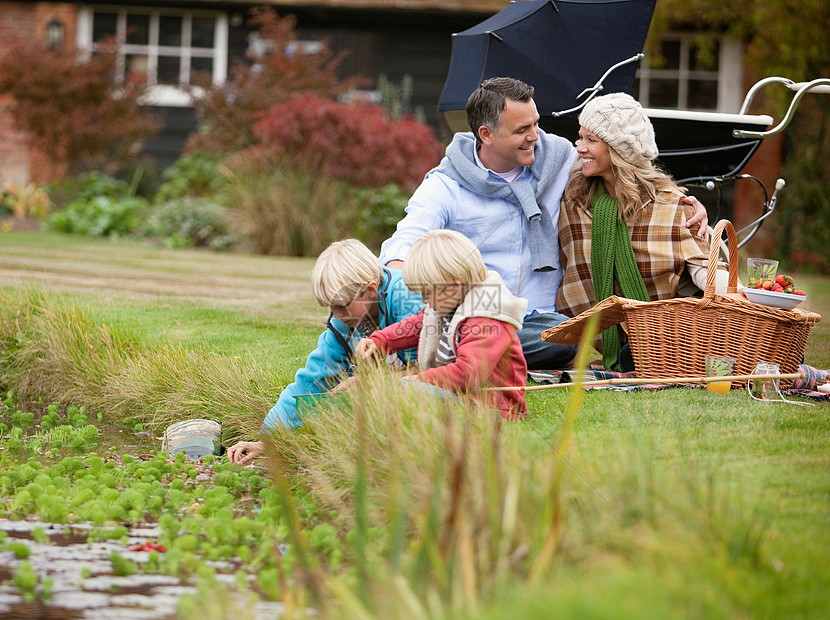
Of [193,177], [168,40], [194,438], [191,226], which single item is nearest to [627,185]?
[194,438]

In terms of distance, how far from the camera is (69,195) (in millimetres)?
12453

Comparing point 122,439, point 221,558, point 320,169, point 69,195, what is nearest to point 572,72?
point 122,439

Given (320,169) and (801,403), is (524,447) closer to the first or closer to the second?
(801,403)

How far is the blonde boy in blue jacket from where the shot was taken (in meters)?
3.54

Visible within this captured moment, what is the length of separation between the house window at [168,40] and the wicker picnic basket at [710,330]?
11.2m

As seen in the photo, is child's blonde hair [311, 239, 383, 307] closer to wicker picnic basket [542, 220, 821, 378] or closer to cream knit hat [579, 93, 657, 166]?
wicker picnic basket [542, 220, 821, 378]

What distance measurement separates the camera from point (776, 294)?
3.75m

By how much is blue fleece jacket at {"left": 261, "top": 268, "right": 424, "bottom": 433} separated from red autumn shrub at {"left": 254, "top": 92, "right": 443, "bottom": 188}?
6.75 meters

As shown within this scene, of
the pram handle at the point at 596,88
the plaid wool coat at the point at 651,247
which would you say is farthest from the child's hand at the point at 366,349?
the pram handle at the point at 596,88

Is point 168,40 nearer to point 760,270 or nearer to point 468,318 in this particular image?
point 760,270

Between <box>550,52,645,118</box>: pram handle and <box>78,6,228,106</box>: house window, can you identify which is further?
<box>78,6,228,106</box>: house window

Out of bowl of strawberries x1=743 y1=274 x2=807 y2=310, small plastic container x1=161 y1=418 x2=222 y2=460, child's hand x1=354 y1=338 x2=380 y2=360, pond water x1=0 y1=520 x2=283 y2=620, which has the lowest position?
pond water x1=0 y1=520 x2=283 y2=620

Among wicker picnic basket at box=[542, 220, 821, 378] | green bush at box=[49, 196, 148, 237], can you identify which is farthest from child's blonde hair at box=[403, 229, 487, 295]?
green bush at box=[49, 196, 148, 237]

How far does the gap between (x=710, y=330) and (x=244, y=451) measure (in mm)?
1877
